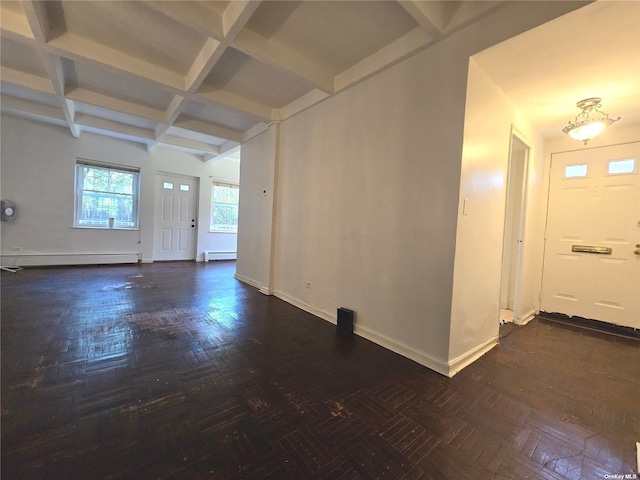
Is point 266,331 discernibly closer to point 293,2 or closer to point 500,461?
point 500,461

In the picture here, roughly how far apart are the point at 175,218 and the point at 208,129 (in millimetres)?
3202

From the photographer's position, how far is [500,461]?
4.24 feet

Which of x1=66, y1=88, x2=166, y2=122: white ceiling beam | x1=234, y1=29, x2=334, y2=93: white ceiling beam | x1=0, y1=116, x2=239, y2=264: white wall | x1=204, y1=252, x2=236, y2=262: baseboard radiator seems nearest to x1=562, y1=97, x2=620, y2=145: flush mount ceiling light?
x1=234, y1=29, x2=334, y2=93: white ceiling beam

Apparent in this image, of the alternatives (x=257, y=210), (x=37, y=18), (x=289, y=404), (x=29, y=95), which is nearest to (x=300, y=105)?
(x=257, y=210)

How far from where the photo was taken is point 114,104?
401 centimetres

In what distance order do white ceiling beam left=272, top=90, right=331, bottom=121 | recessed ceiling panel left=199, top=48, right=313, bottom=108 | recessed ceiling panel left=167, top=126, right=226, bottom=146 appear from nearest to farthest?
recessed ceiling panel left=199, top=48, right=313, bottom=108 < white ceiling beam left=272, top=90, right=331, bottom=121 < recessed ceiling panel left=167, top=126, right=226, bottom=146

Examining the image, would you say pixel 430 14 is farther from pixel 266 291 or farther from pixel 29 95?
pixel 29 95

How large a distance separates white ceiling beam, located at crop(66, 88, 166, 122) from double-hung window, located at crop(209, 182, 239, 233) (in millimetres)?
3228

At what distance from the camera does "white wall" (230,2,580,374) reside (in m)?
2.08

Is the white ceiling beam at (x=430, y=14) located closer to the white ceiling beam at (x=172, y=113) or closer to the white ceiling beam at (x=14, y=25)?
the white ceiling beam at (x=172, y=113)

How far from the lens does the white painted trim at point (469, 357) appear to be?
210 centimetres

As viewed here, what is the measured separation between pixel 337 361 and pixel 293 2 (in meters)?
2.87

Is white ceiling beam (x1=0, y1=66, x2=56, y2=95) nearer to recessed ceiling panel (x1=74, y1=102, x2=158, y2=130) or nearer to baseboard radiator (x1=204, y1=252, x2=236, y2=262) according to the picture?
recessed ceiling panel (x1=74, y1=102, x2=158, y2=130)

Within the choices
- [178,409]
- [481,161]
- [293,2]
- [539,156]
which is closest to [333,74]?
[293,2]
